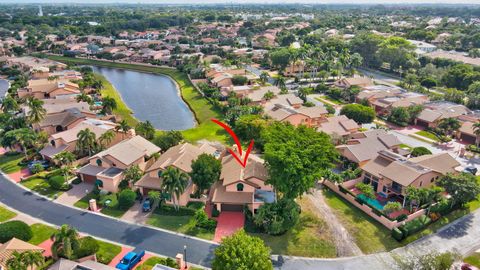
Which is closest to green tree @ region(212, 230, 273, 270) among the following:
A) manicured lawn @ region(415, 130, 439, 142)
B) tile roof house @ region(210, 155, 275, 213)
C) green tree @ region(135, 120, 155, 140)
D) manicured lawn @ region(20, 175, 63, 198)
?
tile roof house @ region(210, 155, 275, 213)

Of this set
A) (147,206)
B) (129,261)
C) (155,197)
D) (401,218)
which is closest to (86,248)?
(129,261)

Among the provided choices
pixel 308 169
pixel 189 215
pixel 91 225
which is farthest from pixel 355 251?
pixel 91 225

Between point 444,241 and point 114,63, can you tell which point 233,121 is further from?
point 114,63

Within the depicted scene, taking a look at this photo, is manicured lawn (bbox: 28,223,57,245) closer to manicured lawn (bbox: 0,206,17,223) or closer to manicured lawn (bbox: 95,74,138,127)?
manicured lawn (bbox: 0,206,17,223)

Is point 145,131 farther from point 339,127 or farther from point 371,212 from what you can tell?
point 371,212

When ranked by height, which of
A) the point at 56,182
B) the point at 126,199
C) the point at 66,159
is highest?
the point at 66,159

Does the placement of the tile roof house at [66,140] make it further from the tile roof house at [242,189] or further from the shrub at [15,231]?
the tile roof house at [242,189]

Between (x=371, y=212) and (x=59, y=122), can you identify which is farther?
(x=59, y=122)

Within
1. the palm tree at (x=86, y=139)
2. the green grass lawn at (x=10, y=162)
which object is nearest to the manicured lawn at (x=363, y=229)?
the palm tree at (x=86, y=139)
